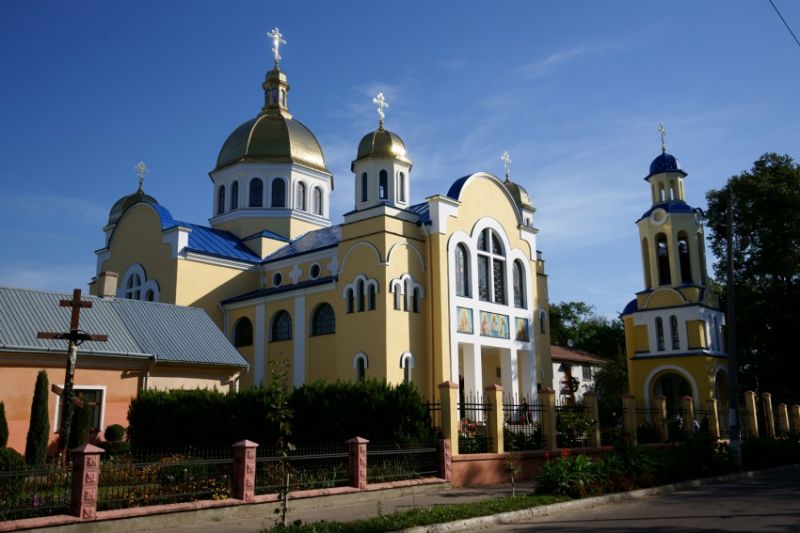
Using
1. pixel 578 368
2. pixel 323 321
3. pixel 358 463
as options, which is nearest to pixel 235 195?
pixel 323 321

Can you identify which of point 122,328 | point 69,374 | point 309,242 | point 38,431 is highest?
point 309,242

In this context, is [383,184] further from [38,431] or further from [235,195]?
[38,431]

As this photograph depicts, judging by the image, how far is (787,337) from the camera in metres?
31.6

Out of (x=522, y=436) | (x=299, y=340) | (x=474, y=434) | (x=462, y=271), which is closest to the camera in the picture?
(x=474, y=434)

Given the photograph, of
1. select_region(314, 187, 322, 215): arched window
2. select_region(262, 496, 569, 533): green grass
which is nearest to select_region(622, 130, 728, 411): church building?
select_region(314, 187, 322, 215): arched window

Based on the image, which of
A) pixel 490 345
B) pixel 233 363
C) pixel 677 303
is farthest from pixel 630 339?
pixel 233 363

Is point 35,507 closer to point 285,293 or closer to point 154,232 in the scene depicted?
point 285,293

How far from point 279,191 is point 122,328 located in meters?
15.2

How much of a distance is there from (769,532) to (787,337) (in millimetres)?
25498

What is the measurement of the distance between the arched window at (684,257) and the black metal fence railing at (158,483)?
25.4 metres

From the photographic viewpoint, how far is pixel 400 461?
47.9 ft

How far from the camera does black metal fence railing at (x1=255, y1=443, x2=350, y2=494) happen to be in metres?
12.5

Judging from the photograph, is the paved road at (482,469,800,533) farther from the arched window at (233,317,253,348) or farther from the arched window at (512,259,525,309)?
the arched window at (233,317,253,348)

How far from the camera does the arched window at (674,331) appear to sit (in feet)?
103
